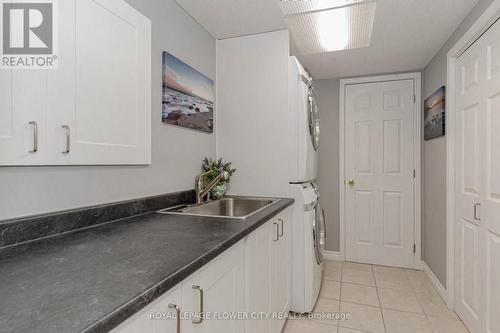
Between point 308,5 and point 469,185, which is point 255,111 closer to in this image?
point 308,5

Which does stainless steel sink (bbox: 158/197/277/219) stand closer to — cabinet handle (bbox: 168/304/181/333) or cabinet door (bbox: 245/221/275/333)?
cabinet door (bbox: 245/221/275/333)

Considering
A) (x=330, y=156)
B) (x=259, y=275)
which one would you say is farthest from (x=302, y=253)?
(x=330, y=156)

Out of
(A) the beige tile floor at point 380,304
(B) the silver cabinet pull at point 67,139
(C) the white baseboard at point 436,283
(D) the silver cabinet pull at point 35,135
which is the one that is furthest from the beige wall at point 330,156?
(D) the silver cabinet pull at point 35,135

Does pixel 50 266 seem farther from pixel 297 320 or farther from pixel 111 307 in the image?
pixel 297 320

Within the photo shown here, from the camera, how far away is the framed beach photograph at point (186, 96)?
1737mm

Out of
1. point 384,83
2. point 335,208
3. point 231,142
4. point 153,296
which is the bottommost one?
point 335,208

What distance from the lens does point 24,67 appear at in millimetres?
932

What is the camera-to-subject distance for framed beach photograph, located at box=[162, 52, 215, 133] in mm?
1737

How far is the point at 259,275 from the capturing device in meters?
1.45

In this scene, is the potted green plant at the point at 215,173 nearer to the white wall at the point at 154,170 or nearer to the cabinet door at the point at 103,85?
the white wall at the point at 154,170

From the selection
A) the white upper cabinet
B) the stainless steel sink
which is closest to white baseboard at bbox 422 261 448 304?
the stainless steel sink

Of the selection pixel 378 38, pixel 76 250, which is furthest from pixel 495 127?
pixel 76 250

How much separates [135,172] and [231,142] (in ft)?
3.39

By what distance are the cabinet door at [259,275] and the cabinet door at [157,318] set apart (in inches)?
22.5
